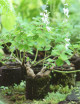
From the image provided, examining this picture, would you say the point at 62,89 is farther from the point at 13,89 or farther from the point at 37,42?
the point at 37,42

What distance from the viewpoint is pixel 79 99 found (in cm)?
210

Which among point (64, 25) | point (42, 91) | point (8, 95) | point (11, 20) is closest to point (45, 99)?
point (42, 91)

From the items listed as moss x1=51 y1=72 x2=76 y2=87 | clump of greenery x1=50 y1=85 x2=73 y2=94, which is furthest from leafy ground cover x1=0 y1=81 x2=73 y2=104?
moss x1=51 y1=72 x2=76 y2=87

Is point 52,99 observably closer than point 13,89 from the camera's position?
Yes

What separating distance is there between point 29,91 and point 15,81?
663 mm

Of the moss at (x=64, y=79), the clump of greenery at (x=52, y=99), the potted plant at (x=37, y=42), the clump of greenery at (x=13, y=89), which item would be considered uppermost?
the potted plant at (x=37, y=42)

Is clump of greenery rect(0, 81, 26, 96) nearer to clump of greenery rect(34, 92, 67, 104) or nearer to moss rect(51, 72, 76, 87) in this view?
clump of greenery rect(34, 92, 67, 104)

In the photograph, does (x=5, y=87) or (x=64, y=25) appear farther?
(x=5, y=87)

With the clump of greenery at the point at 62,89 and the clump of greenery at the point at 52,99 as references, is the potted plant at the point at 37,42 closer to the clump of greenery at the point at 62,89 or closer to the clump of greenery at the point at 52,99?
the clump of greenery at the point at 52,99

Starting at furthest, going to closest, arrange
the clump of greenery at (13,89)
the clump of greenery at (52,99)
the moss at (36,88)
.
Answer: the clump of greenery at (13,89) < the moss at (36,88) < the clump of greenery at (52,99)

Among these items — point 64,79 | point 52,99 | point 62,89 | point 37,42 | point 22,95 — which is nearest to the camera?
point 37,42

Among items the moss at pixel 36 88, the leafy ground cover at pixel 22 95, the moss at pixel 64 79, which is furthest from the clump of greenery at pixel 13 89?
the moss at pixel 64 79

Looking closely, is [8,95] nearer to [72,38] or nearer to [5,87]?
[5,87]

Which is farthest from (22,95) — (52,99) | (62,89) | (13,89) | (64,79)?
(64,79)
